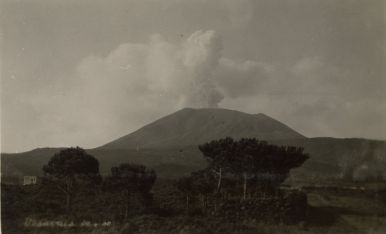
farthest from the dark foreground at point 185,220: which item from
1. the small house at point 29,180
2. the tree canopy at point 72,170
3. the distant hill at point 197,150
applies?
the distant hill at point 197,150

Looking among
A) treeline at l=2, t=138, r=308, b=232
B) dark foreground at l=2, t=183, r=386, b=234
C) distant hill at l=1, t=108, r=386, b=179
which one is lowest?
dark foreground at l=2, t=183, r=386, b=234

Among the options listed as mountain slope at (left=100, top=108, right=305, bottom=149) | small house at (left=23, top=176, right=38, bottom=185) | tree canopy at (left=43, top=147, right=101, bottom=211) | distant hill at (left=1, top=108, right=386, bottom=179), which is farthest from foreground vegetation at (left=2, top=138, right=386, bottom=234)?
mountain slope at (left=100, top=108, right=305, bottom=149)

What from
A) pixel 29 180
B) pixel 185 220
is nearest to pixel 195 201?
pixel 185 220

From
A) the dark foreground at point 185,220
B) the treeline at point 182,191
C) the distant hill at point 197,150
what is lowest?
the dark foreground at point 185,220

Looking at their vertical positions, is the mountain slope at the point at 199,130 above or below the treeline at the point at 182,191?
above

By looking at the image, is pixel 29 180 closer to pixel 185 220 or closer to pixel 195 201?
pixel 195 201

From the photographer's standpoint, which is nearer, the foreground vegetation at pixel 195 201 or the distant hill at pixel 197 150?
the foreground vegetation at pixel 195 201

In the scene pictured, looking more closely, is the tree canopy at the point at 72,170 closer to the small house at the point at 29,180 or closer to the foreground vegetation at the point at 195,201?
the foreground vegetation at the point at 195,201

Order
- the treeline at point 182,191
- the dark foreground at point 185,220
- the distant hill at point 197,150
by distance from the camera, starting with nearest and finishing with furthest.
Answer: the dark foreground at point 185,220
the treeline at point 182,191
the distant hill at point 197,150

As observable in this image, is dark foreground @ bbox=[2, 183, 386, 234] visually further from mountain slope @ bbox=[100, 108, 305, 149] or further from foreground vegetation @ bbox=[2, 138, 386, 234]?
mountain slope @ bbox=[100, 108, 305, 149]

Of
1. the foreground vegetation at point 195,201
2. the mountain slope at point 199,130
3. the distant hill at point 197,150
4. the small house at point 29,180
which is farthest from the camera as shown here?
the mountain slope at point 199,130
